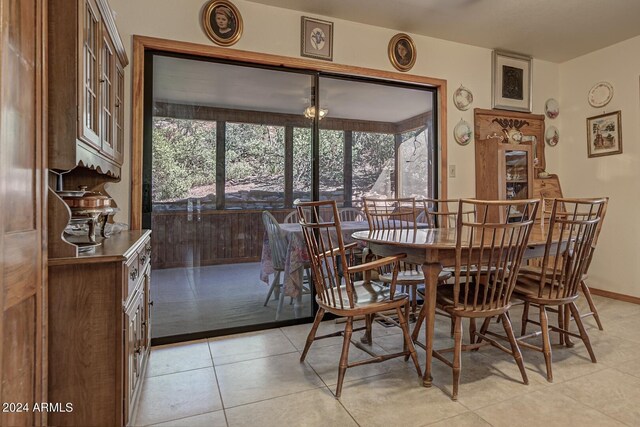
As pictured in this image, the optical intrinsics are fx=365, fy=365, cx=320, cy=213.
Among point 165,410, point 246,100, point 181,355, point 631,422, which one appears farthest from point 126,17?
point 631,422

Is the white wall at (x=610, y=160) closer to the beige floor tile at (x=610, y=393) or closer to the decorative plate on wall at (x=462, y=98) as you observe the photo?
the decorative plate on wall at (x=462, y=98)

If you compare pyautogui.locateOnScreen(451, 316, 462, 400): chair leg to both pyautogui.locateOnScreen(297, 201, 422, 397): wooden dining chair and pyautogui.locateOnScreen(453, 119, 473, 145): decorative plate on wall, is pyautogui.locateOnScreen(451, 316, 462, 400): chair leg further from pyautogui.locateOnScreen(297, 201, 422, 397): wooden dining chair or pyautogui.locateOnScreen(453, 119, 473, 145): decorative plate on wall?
pyautogui.locateOnScreen(453, 119, 473, 145): decorative plate on wall

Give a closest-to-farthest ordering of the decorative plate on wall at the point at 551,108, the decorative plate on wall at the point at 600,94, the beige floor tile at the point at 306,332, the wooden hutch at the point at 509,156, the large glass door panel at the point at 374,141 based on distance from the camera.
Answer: the beige floor tile at the point at 306,332
the large glass door panel at the point at 374,141
the wooden hutch at the point at 509,156
the decorative plate on wall at the point at 600,94
the decorative plate on wall at the point at 551,108

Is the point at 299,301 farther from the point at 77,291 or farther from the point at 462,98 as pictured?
the point at 462,98

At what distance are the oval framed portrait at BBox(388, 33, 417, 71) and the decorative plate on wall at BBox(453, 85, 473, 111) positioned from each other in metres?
0.61

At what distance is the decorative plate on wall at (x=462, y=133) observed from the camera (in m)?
3.76

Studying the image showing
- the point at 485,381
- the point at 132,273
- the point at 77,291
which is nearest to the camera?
the point at 77,291

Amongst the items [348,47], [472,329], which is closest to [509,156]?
[348,47]

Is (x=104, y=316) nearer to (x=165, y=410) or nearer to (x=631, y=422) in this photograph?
(x=165, y=410)

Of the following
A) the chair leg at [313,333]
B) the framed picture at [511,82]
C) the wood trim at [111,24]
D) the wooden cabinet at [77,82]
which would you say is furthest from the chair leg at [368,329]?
the framed picture at [511,82]

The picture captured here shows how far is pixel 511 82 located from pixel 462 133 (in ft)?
3.04

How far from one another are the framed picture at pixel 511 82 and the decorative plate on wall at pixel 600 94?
63 centimetres

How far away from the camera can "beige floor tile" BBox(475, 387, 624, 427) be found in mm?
1686

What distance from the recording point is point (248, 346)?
8.63ft
